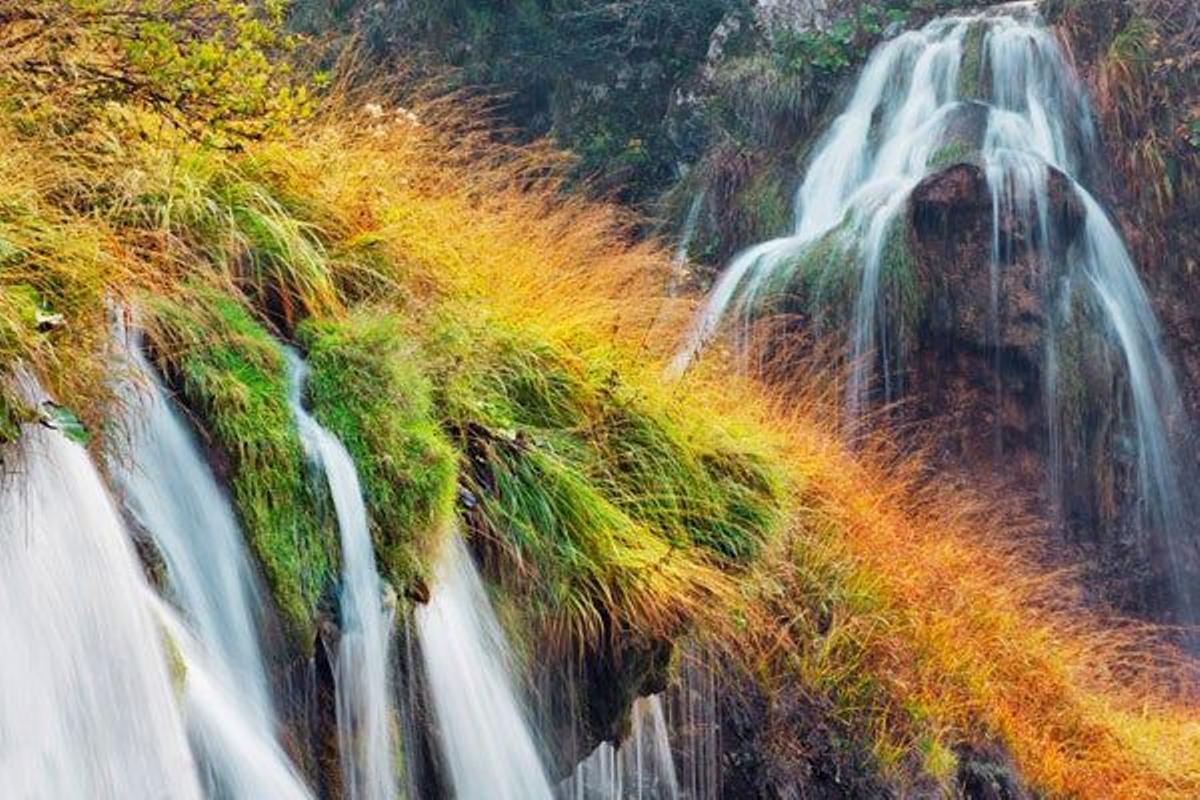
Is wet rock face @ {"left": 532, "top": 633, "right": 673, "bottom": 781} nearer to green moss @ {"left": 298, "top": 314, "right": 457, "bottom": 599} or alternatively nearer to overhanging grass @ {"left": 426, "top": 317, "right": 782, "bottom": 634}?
overhanging grass @ {"left": 426, "top": 317, "right": 782, "bottom": 634}

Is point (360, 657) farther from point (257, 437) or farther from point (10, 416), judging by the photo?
point (10, 416)

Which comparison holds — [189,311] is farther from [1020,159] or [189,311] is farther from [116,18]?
[1020,159]

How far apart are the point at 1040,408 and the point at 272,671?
28.7 feet

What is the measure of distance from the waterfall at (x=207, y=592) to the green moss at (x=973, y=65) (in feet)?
33.2

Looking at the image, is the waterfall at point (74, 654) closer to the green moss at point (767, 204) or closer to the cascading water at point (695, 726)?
the cascading water at point (695, 726)

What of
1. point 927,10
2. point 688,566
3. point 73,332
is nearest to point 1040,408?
point 927,10

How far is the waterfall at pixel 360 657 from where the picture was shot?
3.59m

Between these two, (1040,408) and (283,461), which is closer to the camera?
(283,461)

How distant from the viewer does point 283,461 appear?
3.77m

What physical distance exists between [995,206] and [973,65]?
197 centimetres

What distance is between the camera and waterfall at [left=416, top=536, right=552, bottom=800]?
3.87 meters

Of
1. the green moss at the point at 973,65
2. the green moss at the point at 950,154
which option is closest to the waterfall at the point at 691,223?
the green moss at the point at 950,154

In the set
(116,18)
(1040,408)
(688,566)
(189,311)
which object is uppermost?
(116,18)

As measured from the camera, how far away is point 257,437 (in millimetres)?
3770
